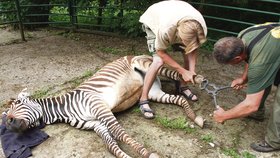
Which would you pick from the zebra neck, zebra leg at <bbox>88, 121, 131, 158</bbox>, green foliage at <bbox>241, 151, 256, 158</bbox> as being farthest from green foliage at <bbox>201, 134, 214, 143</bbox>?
the zebra neck

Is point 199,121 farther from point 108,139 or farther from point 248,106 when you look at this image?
point 108,139

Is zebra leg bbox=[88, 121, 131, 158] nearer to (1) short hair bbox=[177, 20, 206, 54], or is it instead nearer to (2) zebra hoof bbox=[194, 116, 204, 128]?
(2) zebra hoof bbox=[194, 116, 204, 128]

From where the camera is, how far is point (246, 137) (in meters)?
3.89

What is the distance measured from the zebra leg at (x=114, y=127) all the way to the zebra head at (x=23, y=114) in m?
0.70

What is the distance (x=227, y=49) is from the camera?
125 inches

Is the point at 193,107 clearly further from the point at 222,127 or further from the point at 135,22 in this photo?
the point at 135,22

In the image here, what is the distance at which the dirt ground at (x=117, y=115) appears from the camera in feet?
12.2

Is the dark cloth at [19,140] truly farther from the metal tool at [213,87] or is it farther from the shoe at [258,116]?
the shoe at [258,116]

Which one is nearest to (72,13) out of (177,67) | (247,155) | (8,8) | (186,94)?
(8,8)

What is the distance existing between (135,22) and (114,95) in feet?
9.92

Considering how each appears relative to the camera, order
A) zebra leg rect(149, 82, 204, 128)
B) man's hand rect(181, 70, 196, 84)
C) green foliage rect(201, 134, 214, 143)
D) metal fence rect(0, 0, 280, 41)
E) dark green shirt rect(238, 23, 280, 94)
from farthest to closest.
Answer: metal fence rect(0, 0, 280, 41)
zebra leg rect(149, 82, 204, 128)
man's hand rect(181, 70, 196, 84)
green foliage rect(201, 134, 214, 143)
dark green shirt rect(238, 23, 280, 94)

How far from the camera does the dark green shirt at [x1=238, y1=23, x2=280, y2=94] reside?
317 cm

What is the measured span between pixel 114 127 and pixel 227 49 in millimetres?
1604

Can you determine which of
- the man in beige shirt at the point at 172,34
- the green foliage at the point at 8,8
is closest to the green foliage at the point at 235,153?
the man in beige shirt at the point at 172,34
